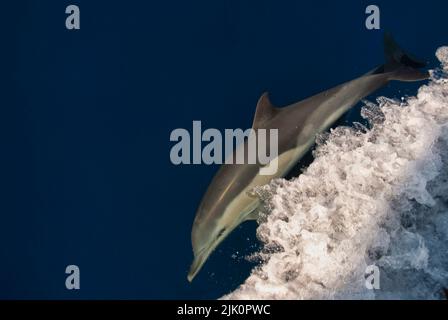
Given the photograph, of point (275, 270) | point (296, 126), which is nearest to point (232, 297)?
point (275, 270)

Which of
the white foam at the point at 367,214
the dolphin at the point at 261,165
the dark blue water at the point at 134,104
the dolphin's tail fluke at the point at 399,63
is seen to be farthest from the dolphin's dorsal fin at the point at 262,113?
the dolphin's tail fluke at the point at 399,63

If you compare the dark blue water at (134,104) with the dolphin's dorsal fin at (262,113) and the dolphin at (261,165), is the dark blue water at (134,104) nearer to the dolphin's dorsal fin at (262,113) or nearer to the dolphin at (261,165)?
the dolphin at (261,165)

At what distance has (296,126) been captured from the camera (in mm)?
5613

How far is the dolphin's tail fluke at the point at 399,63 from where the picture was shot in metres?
5.82

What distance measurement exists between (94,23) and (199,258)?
4397 mm

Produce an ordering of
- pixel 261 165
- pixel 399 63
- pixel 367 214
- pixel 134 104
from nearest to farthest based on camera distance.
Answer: pixel 367 214 → pixel 261 165 → pixel 399 63 → pixel 134 104

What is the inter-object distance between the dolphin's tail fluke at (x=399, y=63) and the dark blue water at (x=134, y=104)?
34cm

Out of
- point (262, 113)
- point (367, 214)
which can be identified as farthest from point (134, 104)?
point (367, 214)

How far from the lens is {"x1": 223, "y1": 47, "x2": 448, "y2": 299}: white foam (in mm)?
4223

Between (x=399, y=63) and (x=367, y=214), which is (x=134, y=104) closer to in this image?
(x=399, y=63)

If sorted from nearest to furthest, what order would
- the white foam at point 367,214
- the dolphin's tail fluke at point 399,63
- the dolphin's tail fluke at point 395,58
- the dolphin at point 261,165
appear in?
the white foam at point 367,214
the dolphin at point 261,165
the dolphin's tail fluke at point 399,63
the dolphin's tail fluke at point 395,58

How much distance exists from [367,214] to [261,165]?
1.35m

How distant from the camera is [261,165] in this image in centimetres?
551
